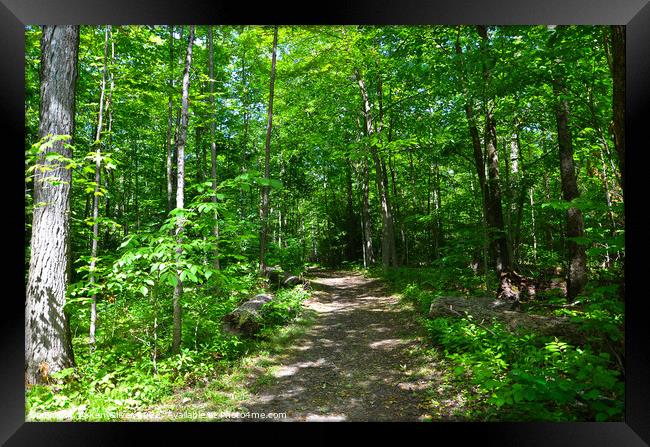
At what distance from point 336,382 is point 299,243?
6.87 metres

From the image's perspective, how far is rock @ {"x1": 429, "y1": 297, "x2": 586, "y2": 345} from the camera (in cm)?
413

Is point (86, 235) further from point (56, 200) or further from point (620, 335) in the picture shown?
point (620, 335)

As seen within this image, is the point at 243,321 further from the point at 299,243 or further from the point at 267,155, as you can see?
the point at 299,243

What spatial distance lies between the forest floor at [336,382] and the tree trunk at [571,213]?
127 inches

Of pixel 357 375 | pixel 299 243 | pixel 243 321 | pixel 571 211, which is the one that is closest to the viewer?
pixel 357 375

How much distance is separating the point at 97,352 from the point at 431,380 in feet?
13.4

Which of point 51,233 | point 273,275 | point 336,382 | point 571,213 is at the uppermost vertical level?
point 571,213

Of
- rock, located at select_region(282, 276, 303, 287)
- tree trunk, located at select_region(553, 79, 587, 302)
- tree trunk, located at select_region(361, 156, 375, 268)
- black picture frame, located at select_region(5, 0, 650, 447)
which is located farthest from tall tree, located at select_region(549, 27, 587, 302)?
tree trunk, located at select_region(361, 156, 375, 268)

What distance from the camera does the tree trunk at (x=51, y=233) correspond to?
330cm

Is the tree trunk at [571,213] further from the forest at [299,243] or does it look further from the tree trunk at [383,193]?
the tree trunk at [383,193]

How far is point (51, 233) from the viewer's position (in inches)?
132

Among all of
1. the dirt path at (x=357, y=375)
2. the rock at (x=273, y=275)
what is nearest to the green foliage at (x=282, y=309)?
the dirt path at (x=357, y=375)
